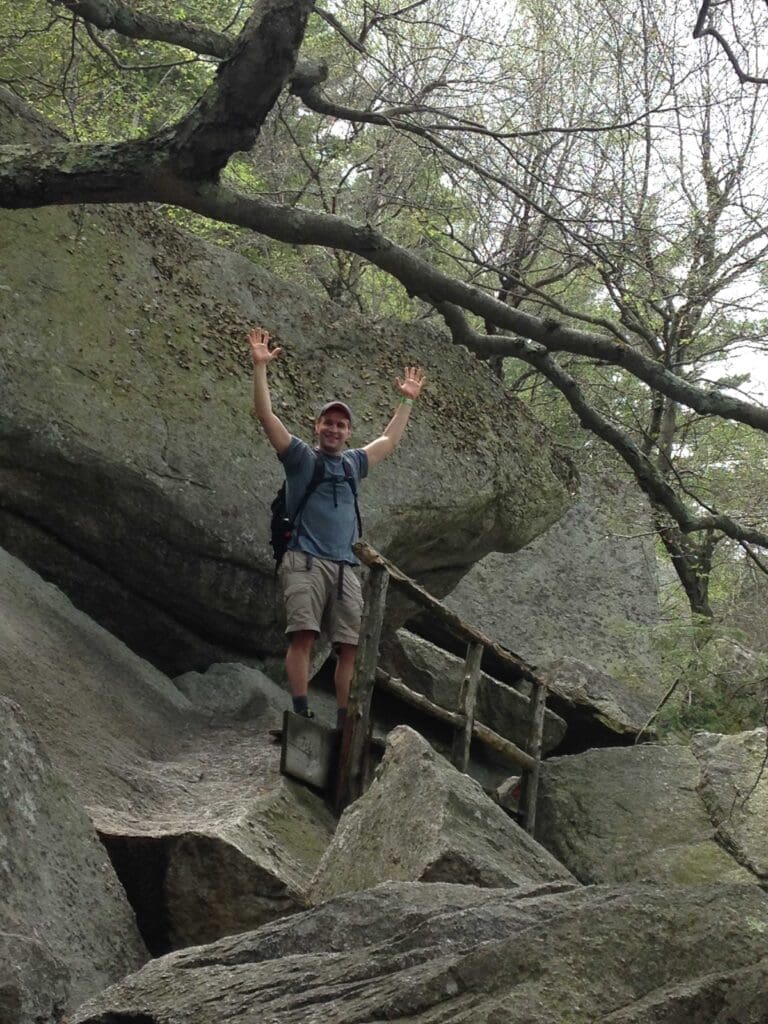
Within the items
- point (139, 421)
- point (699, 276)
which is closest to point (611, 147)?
point (699, 276)

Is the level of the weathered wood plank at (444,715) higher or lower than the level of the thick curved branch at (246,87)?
lower

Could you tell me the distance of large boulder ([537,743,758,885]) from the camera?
753cm

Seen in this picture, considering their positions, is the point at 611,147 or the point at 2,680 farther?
the point at 611,147

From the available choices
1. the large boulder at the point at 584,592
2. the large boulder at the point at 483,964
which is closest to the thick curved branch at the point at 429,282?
the large boulder at the point at 483,964

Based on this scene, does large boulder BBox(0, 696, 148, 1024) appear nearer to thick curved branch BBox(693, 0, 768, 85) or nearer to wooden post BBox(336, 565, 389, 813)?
wooden post BBox(336, 565, 389, 813)

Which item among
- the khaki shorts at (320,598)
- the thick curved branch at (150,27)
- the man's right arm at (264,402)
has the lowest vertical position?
the khaki shorts at (320,598)

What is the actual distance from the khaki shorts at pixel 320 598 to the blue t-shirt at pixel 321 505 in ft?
0.23

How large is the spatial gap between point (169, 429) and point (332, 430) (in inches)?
61.0

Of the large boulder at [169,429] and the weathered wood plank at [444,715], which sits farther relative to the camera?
the large boulder at [169,429]

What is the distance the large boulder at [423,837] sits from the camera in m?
4.98

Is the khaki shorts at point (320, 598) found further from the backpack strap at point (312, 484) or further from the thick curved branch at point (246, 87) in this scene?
the thick curved branch at point (246, 87)

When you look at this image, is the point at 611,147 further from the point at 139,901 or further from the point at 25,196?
the point at 139,901

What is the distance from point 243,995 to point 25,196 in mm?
5243

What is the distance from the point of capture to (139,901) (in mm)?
5309
